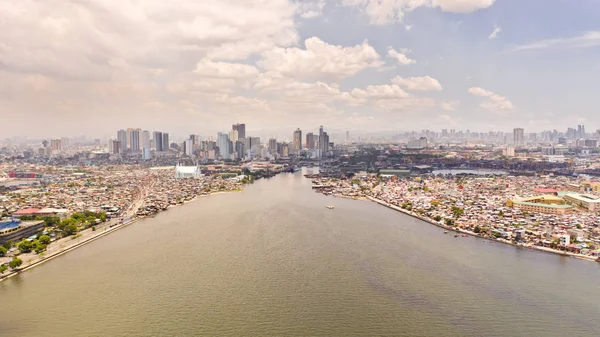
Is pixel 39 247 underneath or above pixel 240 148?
underneath

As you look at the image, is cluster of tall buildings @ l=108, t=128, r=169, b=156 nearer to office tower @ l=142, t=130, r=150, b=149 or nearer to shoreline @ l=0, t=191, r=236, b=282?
office tower @ l=142, t=130, r=150, b=149

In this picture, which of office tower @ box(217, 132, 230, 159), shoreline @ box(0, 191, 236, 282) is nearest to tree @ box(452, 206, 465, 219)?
shoreline @ box(0, 191, 236, 282)

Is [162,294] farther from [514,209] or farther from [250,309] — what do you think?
[514,209]

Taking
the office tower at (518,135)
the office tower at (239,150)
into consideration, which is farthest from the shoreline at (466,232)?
the office tower at (518,135)

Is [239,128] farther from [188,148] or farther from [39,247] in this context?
[39,247]

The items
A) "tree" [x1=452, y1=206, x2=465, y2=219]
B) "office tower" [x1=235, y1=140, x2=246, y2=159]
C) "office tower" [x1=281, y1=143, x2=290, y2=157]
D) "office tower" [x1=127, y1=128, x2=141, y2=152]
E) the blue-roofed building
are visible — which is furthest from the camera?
"office tower" [x1=127, y1=128, x2=141, y2=152]

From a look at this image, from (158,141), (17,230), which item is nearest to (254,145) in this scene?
(158,141)

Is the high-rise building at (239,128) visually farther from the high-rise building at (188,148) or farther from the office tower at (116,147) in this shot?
the office tower at (116,147)
